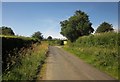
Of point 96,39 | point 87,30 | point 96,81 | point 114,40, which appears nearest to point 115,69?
point 96,81

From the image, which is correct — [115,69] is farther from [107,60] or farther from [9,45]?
[9,45]

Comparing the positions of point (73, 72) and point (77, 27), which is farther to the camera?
point (77, 27)

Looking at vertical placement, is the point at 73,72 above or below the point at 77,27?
below

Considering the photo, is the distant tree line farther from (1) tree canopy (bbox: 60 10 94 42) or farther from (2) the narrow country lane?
(2) the narrow country lane

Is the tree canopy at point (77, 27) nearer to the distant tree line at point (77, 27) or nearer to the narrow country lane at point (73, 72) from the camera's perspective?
the distant tree line at point (77, 27)

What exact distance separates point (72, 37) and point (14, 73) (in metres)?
69.6

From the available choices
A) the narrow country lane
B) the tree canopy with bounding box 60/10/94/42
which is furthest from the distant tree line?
the narrow country lane

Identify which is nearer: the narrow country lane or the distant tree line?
the narrow country lane

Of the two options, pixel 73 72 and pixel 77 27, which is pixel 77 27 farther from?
pixel 73 72

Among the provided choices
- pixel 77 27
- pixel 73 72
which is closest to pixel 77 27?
pixel 77 27

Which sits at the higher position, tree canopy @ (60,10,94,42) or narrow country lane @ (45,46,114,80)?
tree canopy @ (60,10,94,42)

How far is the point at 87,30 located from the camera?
269 ft

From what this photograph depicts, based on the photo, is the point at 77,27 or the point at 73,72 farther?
the point at 77,27

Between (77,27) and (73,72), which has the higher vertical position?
(77,27)
